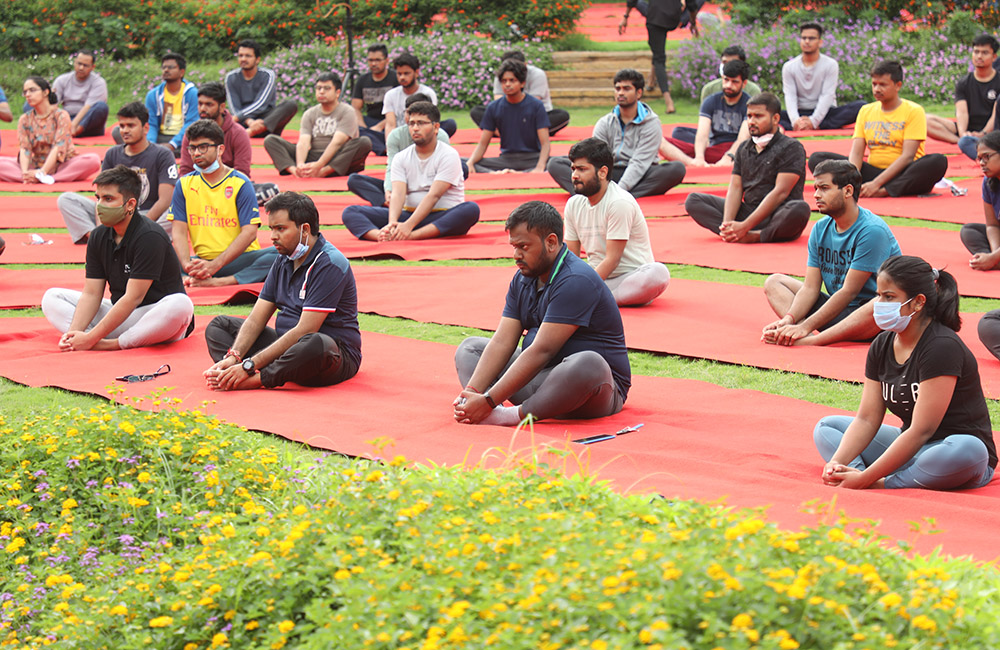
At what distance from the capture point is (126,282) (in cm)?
684

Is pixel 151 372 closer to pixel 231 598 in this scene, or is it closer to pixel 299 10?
pixel 231 598

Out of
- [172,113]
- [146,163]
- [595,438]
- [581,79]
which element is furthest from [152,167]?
[581,79]

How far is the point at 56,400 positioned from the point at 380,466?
2.49m

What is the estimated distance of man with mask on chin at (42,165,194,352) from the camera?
6641 mm

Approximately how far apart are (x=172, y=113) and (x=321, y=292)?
26.7 ft

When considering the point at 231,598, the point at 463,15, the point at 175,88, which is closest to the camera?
the point at 231,598

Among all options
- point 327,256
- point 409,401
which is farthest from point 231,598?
point 327,256

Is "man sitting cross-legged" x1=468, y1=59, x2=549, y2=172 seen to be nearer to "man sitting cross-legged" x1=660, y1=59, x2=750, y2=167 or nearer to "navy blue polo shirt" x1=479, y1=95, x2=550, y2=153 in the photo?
"navy blue polo shirt" x1=479, y1=95, x2=550, y2=153

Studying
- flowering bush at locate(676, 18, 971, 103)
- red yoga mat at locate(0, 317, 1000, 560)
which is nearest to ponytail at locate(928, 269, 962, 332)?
red yoga mat at locate(0, 317, 1000, 560)

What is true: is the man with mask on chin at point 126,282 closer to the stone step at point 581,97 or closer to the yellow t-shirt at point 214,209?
the yellow t-shirt at point 214,209

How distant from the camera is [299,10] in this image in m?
21.5

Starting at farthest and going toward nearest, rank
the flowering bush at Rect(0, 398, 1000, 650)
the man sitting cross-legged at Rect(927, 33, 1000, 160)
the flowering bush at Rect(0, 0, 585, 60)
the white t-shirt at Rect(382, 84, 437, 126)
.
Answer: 1. the flowering bush at Rect(0, 0, 585, 60)
2. the white t-shirt at Rect(382, 84, 437, 126)
3. the man sitting cross-legged at Rect(927, 33, 1000, 160)
4. the flowering bush at Rect(0, 398, 1000, 650)

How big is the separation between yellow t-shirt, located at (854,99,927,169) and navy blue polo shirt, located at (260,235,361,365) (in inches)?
247

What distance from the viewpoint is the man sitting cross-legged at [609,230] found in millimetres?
7082
